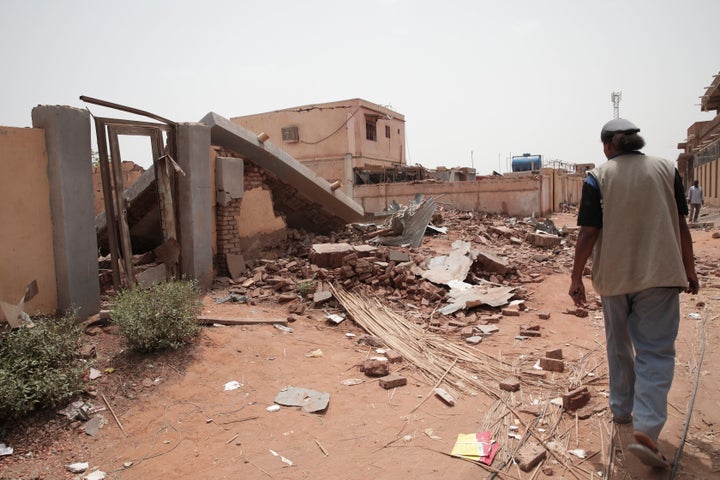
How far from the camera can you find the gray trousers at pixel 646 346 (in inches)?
101

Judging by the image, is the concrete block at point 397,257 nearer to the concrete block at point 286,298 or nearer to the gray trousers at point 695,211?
the concrete block at point 286,298

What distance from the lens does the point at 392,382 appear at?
4.25 metres

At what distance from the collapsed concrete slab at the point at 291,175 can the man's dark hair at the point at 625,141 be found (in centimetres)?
613

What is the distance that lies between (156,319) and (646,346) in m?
4.15

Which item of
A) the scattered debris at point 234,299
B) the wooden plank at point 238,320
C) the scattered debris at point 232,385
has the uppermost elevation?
the scattered debris at point 234,299

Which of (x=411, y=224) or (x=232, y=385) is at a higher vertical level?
(x=411, y=224)

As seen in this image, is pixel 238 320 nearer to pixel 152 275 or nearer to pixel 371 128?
pixel 152 275

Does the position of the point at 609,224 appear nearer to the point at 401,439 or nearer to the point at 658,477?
the point at 658,477

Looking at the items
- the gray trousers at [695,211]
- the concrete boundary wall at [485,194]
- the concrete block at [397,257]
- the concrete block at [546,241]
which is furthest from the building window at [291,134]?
the concrete block at [397,257]

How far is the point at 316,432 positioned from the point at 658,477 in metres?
2.16

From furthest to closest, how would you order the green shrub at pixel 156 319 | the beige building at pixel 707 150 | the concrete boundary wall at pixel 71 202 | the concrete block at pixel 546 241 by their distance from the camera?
the beige building at pixel 707 150 → the concrete block at pixel 546 241 → the concrete boundary wall at pixel 71 202 → the green shrub at pixel 156 319

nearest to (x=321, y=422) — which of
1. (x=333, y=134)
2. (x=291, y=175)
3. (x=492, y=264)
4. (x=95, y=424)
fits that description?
(x=95, y=424)

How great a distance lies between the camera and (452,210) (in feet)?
57.2

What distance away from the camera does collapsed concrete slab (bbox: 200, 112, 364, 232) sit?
811cm
